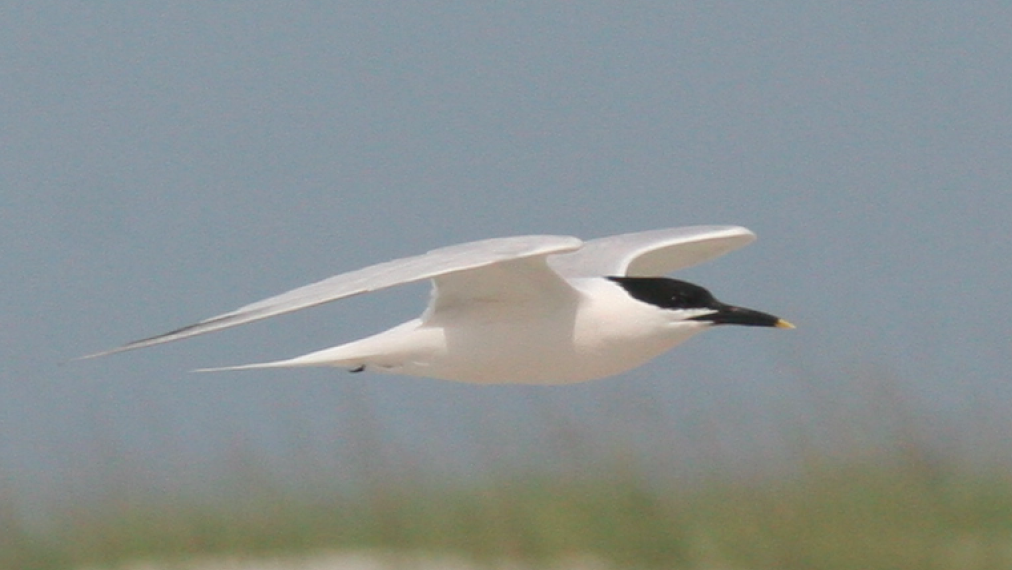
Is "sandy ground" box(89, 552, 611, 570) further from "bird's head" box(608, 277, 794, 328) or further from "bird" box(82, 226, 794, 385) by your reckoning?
"bird's head" box(608, 277, 794, 328)

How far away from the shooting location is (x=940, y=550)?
6809 millimetres

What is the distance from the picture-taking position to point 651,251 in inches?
266

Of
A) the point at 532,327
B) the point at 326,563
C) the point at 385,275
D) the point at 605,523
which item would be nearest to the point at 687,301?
the point at 532,327

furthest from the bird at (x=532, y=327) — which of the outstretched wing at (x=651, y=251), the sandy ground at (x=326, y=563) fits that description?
the sandy ground at (x=326, y=563)

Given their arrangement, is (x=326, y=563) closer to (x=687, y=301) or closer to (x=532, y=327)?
(x=532, y=327)

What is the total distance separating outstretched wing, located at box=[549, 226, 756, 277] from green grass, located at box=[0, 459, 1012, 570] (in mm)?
843

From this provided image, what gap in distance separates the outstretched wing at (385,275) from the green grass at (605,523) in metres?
2.00

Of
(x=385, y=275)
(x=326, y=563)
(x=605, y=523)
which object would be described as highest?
(x=385, y=275)

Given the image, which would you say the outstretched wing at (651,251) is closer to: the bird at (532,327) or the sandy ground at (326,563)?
the bird at (532,327)

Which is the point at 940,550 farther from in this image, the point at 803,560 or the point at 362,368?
the point at 362,368

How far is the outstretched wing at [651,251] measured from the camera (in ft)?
21.3

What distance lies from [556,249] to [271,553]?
3167 mm

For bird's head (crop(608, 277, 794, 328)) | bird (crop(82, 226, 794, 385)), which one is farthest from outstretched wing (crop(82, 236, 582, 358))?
bird's head (crop(608, 277, 794, 328))

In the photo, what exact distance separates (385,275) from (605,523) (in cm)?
239
